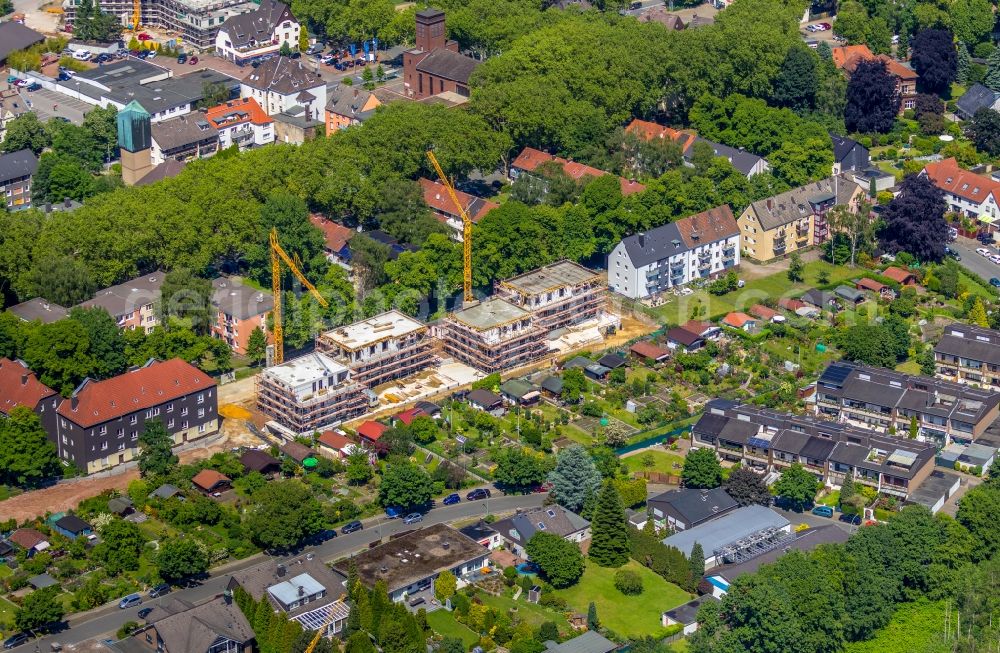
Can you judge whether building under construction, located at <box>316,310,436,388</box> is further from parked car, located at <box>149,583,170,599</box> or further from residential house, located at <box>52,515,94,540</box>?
parked car, located at <box>149,583,170,599</box>

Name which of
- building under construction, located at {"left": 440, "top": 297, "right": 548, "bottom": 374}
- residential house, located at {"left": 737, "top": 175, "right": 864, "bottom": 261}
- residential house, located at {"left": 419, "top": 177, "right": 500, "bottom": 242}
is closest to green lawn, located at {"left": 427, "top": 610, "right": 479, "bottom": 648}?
building under construction, located at {"left": 440, "top": 297, "right": 548, "bottom": 374}

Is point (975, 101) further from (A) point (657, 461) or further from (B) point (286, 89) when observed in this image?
(A) point (657, 461)

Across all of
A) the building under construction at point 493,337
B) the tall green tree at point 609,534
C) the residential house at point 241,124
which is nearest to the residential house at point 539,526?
the tall green tree at point 609,534

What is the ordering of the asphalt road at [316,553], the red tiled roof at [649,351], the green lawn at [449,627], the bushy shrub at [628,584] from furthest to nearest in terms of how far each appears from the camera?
the red tiled roof at [649,351], the bushy shrub at [628,584], the green lawn at [449,627], the asphalt road at [316,553]

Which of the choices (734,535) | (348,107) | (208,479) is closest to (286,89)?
(348,107)

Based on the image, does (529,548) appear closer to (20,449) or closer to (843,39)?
(20,449)

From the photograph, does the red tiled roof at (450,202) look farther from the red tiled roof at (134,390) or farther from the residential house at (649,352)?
the red tiled roof at (134,390)
